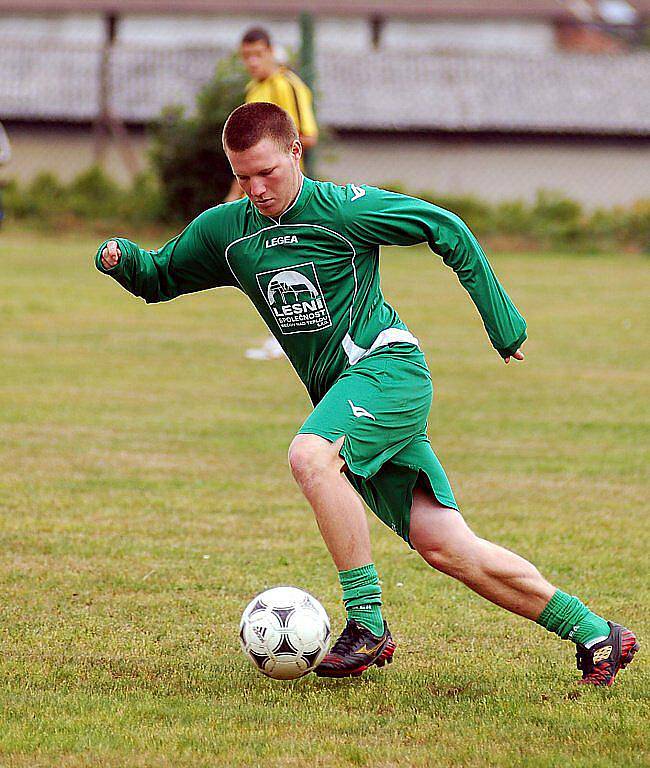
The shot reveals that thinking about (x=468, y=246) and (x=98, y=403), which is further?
(x=98, y=403)

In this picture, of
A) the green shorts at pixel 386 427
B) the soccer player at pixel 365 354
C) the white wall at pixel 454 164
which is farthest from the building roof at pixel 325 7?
the green shorts at pixel 386 427

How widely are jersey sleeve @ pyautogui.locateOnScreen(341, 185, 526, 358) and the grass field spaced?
3.87ft

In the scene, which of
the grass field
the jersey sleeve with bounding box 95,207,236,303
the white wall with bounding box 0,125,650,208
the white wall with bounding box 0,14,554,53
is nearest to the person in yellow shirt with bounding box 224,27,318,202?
the grass field

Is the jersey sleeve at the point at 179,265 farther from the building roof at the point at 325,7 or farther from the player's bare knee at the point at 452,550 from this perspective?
the building roof at the point at 325,7

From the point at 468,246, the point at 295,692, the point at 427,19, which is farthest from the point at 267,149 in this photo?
the point at 427,19

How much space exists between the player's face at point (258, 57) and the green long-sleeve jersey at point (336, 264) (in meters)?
6.34

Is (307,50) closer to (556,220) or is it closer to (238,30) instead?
(556,220)

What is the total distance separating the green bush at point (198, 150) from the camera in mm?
20203

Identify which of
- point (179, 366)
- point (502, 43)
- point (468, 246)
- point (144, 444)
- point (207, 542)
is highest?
point (468, 246)

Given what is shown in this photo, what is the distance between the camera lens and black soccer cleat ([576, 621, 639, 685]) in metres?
4.07

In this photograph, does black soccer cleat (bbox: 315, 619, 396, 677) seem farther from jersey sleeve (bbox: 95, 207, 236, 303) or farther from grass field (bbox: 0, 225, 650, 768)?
jersey sleeve (bbox: 95, 207, 236, 303)

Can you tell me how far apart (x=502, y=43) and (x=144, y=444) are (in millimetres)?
34734

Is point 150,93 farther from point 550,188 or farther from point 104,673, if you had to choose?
point 104,673

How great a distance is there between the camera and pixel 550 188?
1051 inches
